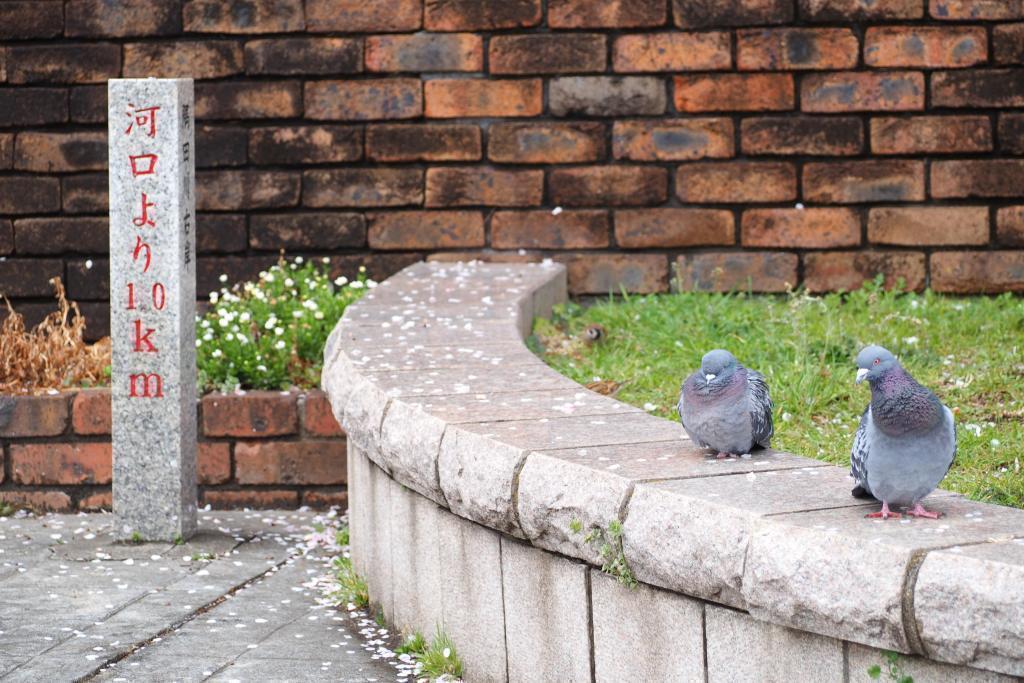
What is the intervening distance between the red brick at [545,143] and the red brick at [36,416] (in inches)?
87.8

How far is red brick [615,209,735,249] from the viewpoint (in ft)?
20.9

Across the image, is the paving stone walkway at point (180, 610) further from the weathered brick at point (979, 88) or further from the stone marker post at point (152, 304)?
the weathered brick at point (979, 88)

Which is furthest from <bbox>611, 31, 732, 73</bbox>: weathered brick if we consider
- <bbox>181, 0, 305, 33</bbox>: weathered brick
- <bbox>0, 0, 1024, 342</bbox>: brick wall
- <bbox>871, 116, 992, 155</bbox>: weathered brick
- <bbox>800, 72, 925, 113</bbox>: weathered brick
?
<bbox>181, 0, 305, 33</bbox>: weathered brick

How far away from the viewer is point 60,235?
6.60 meters

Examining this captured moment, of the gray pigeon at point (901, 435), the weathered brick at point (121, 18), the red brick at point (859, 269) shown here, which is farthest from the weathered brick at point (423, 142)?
the gray pigeon at point (901, 435)

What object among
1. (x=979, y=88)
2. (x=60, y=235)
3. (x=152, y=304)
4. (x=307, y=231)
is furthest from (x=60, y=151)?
(x=979, y=88)

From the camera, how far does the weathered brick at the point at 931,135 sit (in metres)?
6.25

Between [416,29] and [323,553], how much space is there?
2.62 meters

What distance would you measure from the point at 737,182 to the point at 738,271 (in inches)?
16.2

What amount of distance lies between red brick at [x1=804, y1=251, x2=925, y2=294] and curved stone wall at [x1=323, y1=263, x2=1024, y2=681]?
2334mm

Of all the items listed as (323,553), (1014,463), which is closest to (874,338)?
(1014,463)

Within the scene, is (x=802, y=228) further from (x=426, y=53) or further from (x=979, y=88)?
(x=426, y=53)

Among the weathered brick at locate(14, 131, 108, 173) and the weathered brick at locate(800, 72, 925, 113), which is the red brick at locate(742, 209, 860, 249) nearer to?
the weathered brick at locate(800, 72, 925, 113)

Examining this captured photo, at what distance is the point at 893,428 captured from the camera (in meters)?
2.46
